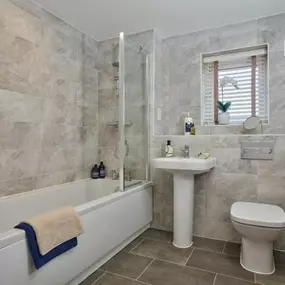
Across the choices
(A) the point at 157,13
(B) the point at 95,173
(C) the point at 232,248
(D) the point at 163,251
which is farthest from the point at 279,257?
(A) the point at 157,13

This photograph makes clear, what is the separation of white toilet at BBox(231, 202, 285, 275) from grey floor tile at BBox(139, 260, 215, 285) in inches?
13.6

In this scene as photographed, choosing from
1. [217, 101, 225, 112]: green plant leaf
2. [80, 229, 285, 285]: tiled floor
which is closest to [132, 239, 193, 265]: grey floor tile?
[80, 229, 285, 285]: tiled floor

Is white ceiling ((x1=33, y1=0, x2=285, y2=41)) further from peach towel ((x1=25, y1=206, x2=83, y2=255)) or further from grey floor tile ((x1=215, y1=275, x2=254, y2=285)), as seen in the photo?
grey floor tile ((x1=215, y1=275, x2=254, y2=285))

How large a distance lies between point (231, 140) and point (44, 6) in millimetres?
2199

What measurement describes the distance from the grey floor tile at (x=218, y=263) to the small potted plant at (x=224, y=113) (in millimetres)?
1356

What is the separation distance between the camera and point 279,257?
2.13m

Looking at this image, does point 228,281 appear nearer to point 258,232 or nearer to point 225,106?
point 258,232

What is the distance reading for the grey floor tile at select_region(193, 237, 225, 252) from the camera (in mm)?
2299

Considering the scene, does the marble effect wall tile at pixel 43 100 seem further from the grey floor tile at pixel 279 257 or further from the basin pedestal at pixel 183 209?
the grey floor tile at pixel 279 257

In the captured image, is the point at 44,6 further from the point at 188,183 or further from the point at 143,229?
the point at 143,229

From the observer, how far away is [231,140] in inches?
94.7

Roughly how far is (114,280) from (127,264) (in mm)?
241

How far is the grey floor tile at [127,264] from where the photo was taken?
1.87 metres

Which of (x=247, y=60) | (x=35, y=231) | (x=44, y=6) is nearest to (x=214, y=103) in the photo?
(x=247, y=60)
